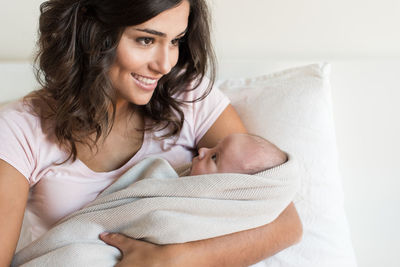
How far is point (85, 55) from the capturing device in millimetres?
1380

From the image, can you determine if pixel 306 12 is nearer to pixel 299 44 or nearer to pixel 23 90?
pixel 299 44

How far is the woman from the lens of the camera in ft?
4.21

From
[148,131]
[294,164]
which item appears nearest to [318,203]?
[294,164]

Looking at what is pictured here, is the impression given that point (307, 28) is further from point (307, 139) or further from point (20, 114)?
point (20, 114)

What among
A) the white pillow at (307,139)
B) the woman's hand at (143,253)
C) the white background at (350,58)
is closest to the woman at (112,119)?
the woman's hand at (143,253)

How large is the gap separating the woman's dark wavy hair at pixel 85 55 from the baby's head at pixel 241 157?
10.0 inches

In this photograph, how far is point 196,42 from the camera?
155 centimetres

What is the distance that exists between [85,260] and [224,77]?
0.99m

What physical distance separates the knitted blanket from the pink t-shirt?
152mm

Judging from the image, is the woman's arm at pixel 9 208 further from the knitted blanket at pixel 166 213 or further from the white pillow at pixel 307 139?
the white pillow at pixel 307 139

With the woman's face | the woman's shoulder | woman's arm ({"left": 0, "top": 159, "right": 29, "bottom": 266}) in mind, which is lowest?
woman's arm ({"left": 0, "top": 159, "right": 29, "bottom": 266})

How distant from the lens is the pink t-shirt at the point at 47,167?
1.35 meters

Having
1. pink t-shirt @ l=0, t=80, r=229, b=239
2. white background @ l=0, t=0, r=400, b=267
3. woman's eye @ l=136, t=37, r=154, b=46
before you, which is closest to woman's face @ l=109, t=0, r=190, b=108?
woman's eye @ l=136, t=37, r=154, b=46

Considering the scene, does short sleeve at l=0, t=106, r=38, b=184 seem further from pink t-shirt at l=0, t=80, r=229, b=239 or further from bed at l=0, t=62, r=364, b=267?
bed at l=0, t=62, r=364, b=267
